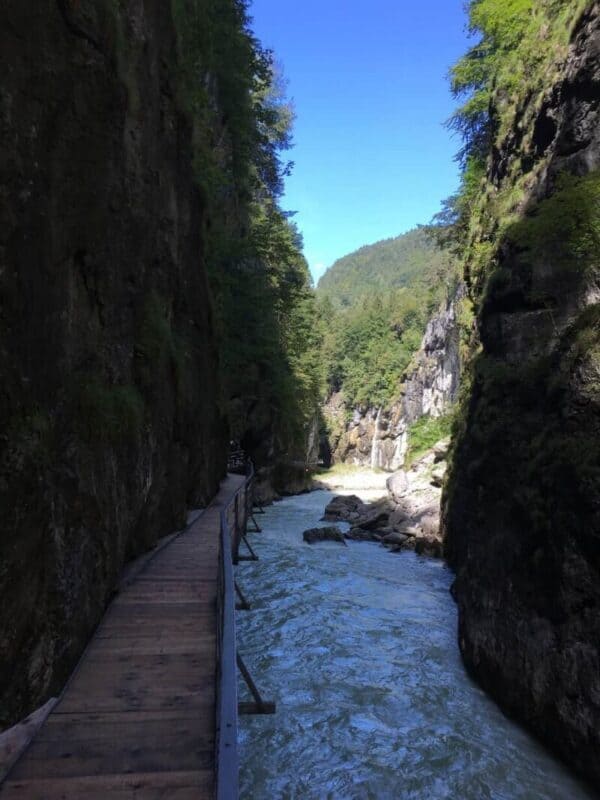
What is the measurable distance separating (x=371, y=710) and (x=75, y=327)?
7.14 m

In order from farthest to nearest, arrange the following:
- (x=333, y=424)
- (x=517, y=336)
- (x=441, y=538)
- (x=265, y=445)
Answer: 1. (x=333, y=424)
2. (x=265, y=445)
3. (x=441, y=538)
4. (x=517, y=336)

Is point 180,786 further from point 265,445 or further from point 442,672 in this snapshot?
point 265,445

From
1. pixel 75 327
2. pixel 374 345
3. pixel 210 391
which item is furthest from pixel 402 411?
pixel 75 327

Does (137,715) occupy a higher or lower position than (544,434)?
lower

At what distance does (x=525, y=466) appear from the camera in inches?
360

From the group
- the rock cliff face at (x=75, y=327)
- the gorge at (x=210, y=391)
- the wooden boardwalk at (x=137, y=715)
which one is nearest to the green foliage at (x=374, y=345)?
the gorge at (x=210, y=391)

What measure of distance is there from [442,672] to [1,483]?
827 cm

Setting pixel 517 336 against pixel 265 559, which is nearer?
pixel 517 336

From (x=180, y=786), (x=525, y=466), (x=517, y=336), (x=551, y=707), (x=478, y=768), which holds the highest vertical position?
(x=517, y=336)

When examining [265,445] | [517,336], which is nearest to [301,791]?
[517,336]

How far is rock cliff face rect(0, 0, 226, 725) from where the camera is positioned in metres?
4.59

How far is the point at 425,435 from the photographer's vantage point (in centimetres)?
3978

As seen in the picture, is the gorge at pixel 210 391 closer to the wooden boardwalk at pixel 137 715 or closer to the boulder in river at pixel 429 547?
the boulder in river at pixel 429 547

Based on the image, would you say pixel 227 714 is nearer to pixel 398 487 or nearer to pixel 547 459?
pixel 547 459
